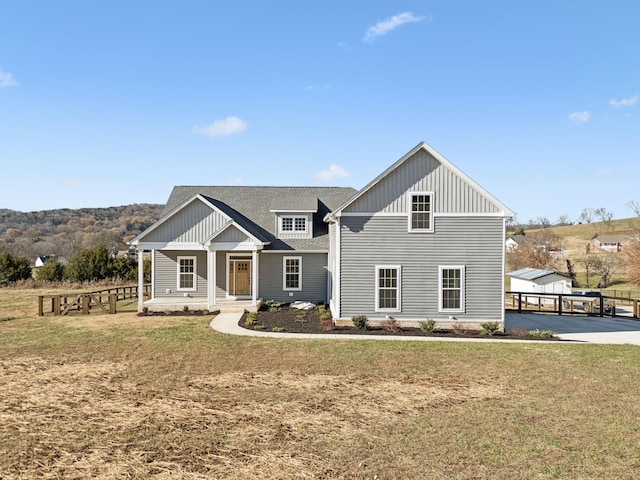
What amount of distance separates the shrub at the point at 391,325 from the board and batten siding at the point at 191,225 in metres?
Answer: 9.79

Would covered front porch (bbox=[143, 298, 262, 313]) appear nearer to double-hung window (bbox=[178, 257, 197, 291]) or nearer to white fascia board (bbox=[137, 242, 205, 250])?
double-hung window (bbox=[178, 257, 197, 291])

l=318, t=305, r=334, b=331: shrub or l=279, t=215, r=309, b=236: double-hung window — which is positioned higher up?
l=279, t=215, r=309, b=236: double-hung window

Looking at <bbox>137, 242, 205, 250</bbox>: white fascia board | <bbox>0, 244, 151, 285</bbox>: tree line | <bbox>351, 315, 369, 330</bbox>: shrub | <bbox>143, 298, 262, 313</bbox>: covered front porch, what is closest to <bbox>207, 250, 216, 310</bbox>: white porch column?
<bbox>143, 298, 262, 313</bbox>: covered front porch

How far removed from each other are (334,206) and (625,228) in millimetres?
104741

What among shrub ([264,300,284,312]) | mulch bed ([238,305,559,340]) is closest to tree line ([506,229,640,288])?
mulch bed ([238,305,559,340])

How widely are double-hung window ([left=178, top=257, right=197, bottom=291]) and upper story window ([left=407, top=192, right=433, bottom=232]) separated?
1275 cm

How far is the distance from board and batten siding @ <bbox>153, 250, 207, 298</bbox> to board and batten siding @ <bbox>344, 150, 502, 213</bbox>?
10411 millimetres

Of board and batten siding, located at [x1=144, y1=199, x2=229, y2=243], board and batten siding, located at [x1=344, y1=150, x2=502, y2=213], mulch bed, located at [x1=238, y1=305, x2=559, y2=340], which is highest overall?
board and batten siding, located at [x1=344, y1=150, x2=502, y2=213]

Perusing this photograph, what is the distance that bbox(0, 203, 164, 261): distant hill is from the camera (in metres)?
67.9

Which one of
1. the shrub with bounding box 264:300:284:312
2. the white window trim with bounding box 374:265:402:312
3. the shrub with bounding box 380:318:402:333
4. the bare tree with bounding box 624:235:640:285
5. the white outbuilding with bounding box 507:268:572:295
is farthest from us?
the bare tree with bounding box 624:235:640:285

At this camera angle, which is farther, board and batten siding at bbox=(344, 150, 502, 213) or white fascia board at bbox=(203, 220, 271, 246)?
white fascia board at bbox=(203, 220, 271, 246)

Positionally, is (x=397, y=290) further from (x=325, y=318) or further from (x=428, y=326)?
(x=325, y=318)

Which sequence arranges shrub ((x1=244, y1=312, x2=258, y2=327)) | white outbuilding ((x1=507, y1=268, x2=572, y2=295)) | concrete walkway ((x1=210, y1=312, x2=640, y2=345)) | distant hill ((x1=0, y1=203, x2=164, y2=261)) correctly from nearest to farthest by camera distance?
concrete walkway ((x1=210, y1=312, x2=640, y2=345)) < shrub ((x1=244, y1=312, x2=258, y2=327)) < white outbuilding ((x1=507, y1=268, x2=572, y2=295)) < distant hill ((x1=0, y1=203, x2=164, y2=261))

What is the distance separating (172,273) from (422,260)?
14137mm
